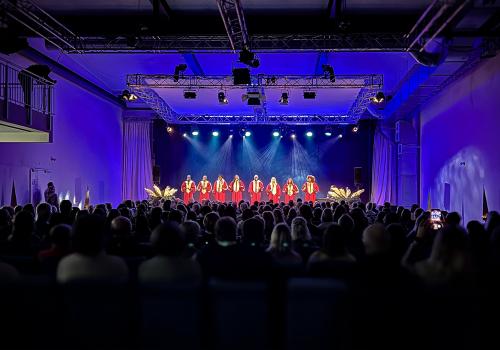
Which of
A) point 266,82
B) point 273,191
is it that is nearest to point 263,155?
point 273,191

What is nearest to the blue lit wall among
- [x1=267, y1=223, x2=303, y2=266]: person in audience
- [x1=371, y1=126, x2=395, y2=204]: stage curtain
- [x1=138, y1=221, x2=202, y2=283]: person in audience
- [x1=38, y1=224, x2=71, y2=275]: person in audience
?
[x1=371, y1=126, x2=395, y2=204]: stage curtain

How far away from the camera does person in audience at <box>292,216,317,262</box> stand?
4.71 metres

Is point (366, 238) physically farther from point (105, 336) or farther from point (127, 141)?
point (127, 141)

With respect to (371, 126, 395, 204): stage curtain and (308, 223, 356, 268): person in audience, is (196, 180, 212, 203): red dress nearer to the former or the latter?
(371, 126, 395, 204): stage curtain

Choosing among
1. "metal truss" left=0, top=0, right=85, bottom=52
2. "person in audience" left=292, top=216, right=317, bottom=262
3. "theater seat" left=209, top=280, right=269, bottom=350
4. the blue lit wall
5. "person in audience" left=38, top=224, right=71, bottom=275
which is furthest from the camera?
the blue lit wall

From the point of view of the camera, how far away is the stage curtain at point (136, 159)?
71.3 feet

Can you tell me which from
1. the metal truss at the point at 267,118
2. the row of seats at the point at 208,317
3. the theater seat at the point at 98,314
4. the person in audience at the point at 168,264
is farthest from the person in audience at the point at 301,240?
the metal truss at the point at 267,118

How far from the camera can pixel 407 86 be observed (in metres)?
15.4

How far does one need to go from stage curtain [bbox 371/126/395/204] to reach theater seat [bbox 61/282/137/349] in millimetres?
19751

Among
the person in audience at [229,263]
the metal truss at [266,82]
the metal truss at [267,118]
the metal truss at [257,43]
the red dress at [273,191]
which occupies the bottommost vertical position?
the red dress at [273,191]

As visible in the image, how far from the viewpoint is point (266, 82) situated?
14.2 metres

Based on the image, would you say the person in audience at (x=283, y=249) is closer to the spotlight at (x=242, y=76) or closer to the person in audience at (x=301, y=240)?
the person in audience at (x=301, y=240)

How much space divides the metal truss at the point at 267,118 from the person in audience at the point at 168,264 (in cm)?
1739

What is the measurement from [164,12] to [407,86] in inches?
326
